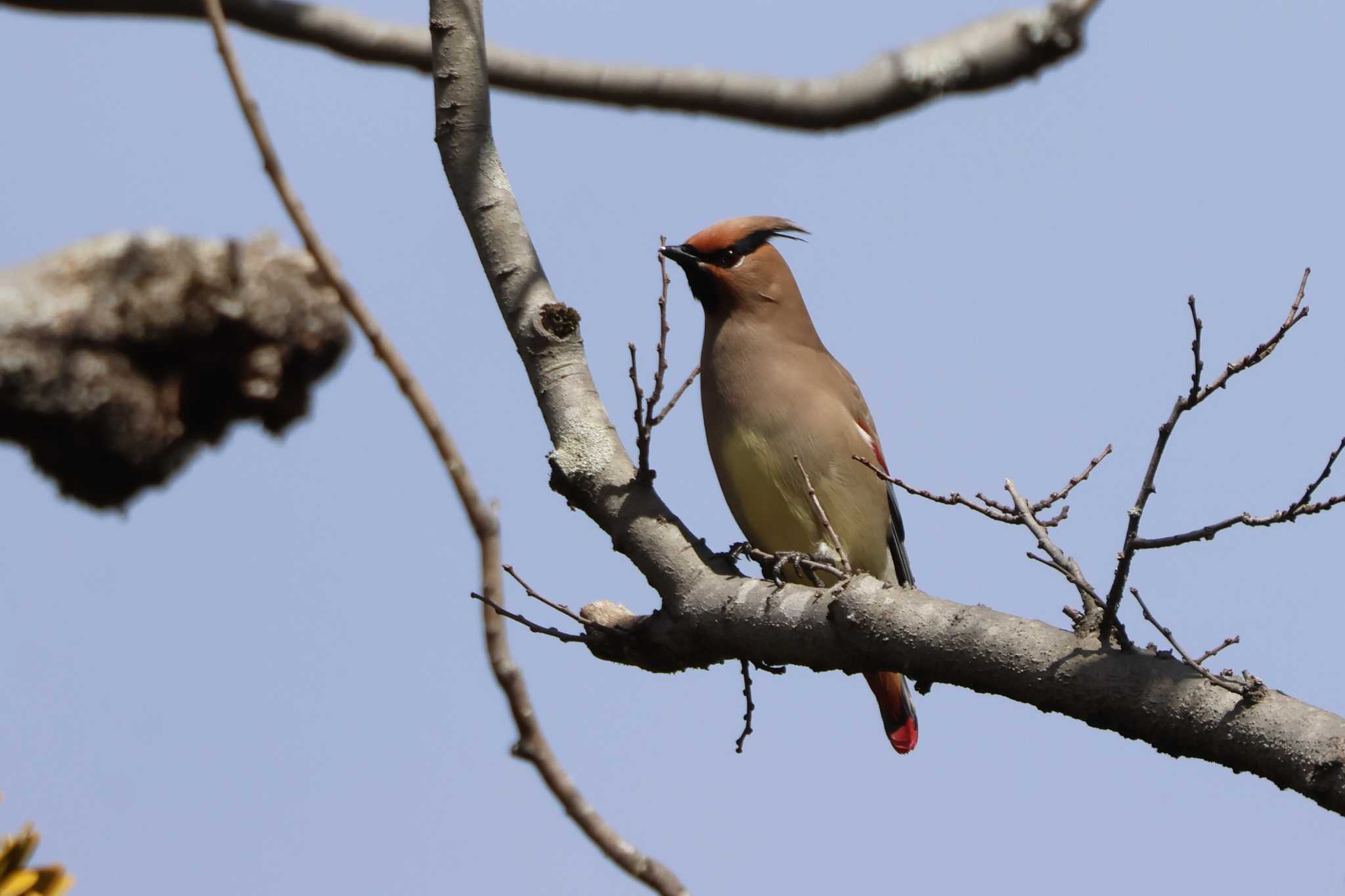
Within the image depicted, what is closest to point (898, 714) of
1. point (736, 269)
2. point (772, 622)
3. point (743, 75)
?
point (736, 269)

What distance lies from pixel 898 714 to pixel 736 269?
5.71 ft

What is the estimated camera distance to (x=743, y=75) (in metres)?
2.36

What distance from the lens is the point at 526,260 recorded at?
3793mm

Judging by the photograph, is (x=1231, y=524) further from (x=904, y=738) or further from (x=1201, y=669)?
(x=904, y=738)

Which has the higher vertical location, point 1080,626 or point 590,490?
point 590,490

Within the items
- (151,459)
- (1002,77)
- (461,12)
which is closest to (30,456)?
(151,459)

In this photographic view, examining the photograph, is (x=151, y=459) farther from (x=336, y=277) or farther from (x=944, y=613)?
(x=944, y=613)

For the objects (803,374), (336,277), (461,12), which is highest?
(803,374)

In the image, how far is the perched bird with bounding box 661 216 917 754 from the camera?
5.04 m

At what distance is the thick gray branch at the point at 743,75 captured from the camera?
158cm

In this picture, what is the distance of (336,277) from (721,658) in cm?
256

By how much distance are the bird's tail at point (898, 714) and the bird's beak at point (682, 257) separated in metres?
1.66

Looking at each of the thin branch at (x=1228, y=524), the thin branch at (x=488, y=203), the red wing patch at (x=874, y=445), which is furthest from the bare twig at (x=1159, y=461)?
the red wing patch at (x=874, y=445)

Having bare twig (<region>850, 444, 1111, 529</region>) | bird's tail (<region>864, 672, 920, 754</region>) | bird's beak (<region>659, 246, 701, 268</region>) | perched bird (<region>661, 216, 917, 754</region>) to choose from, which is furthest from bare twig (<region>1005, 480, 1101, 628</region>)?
bird's beak (<region>659, 246, 701, 268</region>)
